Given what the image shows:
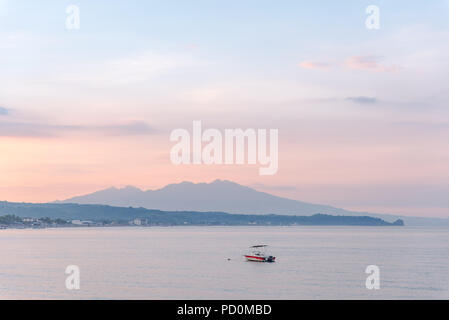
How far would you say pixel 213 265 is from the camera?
94.9 m

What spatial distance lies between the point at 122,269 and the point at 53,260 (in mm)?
24773

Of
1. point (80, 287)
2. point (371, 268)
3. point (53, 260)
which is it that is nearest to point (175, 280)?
point (80, 287)

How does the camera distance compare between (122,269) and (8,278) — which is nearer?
(8,278)

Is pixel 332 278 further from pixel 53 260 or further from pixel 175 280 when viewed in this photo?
pixel 53 260

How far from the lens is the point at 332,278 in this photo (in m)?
76.0

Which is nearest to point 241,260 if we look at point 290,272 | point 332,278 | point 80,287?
point 290,272

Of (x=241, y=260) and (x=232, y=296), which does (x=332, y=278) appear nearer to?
(x=232, y=296)
